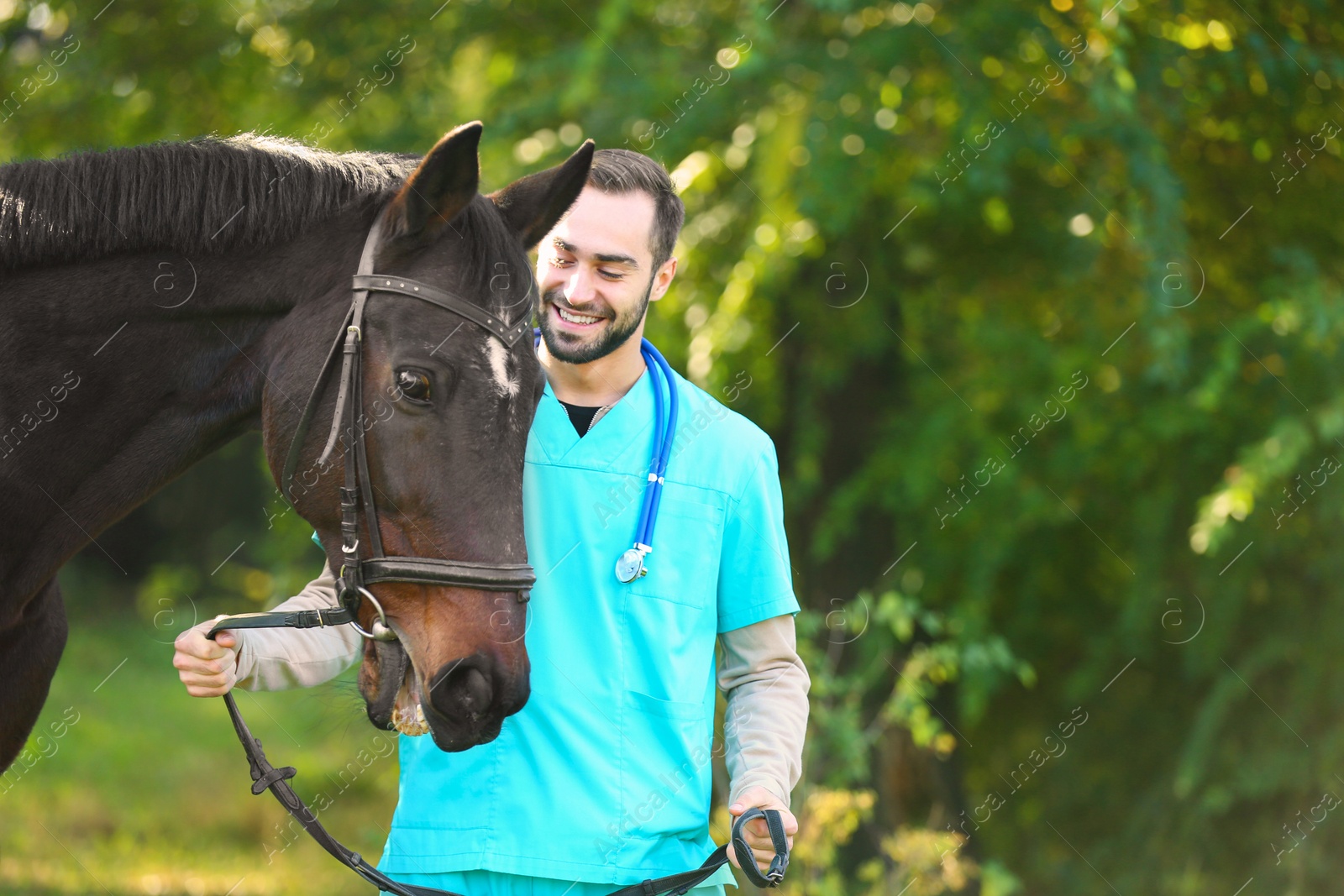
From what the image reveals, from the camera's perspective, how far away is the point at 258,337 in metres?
2.21

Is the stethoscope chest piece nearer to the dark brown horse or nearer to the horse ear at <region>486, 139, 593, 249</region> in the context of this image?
the dark brown horse

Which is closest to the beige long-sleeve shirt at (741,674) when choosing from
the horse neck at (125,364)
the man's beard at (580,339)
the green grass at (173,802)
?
the horse neck at (125,364)

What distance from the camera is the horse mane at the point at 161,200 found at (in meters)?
2.15

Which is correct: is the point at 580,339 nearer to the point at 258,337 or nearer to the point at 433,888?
the point at 258,337

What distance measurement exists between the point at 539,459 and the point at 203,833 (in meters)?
6.97

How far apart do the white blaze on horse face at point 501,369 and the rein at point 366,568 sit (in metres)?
0.02

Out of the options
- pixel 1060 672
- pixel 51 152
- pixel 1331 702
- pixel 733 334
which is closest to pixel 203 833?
pixel 51 152

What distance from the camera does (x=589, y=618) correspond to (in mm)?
2215

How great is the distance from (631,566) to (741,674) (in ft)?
1.26

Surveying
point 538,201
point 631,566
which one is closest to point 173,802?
point 631,566

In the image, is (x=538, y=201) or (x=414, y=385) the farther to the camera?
(x=538, y=201)

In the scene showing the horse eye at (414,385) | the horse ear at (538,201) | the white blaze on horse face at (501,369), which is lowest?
the horse eye at (414,385)

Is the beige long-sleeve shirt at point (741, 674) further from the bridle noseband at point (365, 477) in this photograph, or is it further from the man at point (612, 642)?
the bridle noseband at point (365, 477)

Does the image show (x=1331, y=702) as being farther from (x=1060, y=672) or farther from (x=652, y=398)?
(x=652, y=398)
